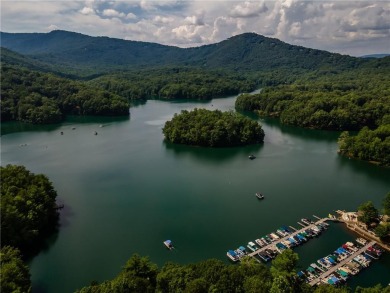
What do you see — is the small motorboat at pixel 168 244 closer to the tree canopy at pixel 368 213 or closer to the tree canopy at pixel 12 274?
the tree canopy at pixel 12 274

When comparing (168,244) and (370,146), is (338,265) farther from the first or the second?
(370,146)

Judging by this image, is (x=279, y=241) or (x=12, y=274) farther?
(x=279, y=241)

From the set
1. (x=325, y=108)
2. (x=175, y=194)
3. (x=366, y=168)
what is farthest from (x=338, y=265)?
(x=325, y=108)

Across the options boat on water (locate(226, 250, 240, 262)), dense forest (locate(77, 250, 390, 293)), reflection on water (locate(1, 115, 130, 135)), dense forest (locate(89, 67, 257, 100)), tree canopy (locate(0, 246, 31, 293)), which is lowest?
reflection on water (locate(1, 115, 130, 135))

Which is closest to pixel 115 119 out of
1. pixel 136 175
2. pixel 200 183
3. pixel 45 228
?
pixel 136 175

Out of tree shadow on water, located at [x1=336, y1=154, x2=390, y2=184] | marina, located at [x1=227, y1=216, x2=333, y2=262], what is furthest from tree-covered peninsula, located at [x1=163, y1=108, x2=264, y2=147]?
marina, located at [x1=227, y1=216, x2=333, y2=262]

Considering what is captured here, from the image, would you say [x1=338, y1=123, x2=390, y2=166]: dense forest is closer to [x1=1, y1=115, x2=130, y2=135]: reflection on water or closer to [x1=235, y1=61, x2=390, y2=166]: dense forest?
[x1=235, y1=61, x2=390, y2=166]: dense forest
